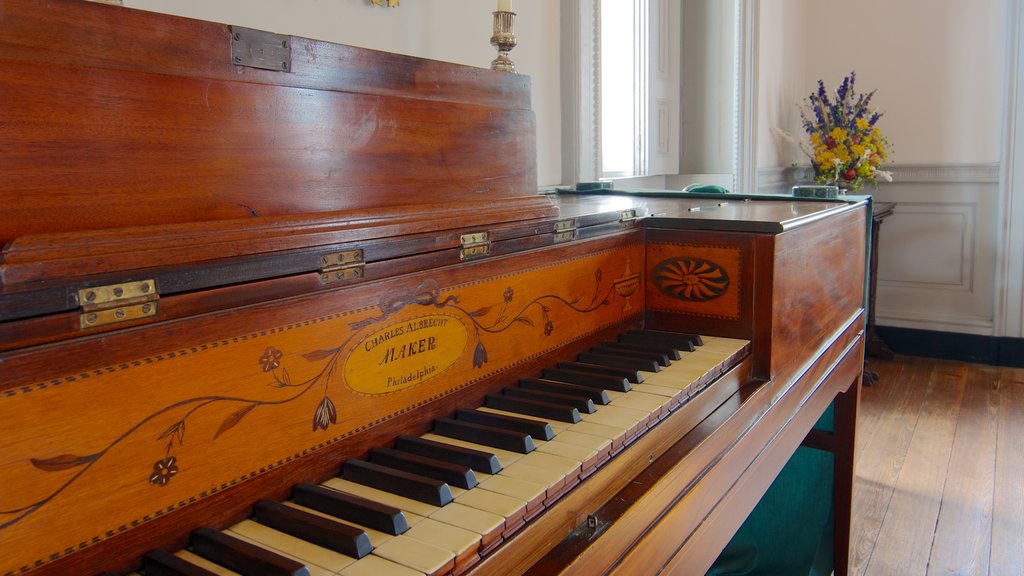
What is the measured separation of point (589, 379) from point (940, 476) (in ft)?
8.43

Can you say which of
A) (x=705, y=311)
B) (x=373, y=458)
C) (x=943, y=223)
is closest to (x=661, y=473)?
(x=373, y=458)

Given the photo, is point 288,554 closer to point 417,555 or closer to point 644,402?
point 417,555

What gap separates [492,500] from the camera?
2.74 feet

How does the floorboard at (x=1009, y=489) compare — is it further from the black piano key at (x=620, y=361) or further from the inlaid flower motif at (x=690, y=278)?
the black piano key at (x=620, y=361)

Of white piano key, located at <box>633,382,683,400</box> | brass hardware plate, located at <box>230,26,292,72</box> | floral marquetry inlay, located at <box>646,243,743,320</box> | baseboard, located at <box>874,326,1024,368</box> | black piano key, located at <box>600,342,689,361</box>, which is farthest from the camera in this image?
baseboard, located at <box>874,326,1024,368</box>

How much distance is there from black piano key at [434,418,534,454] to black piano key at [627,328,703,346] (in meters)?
0.59

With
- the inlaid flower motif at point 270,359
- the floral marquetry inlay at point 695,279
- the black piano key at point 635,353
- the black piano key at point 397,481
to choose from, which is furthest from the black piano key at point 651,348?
the inlaid flower motif at point 270,359

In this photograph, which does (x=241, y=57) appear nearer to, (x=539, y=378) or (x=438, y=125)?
(x=438, y=125)

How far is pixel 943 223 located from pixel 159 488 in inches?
211

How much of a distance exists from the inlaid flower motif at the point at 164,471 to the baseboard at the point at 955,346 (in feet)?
16.9

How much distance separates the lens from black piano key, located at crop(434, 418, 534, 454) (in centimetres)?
98

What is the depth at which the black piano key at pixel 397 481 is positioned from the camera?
83 cm

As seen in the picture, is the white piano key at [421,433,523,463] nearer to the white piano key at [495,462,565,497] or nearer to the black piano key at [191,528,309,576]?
the white piano key at [495,462,565,497]

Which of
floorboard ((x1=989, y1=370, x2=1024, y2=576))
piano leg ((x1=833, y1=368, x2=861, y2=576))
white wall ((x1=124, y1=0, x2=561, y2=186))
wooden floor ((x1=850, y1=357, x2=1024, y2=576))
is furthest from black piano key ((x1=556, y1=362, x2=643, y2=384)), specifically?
floorboard ((x1=989, y1=370, x2=1024, y2=576))
